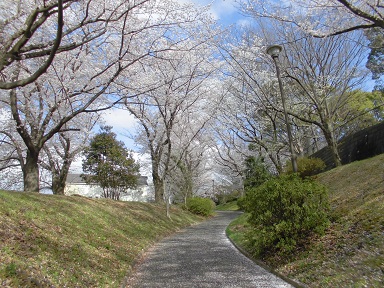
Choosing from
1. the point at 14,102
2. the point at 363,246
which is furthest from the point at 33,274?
the point at 14,102

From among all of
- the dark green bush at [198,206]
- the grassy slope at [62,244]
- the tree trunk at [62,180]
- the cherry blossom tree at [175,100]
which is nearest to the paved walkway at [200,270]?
the grassy slope at [62,244]

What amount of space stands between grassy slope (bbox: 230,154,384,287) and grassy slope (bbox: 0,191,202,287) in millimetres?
3281

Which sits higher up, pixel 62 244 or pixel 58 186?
pixel 58 186

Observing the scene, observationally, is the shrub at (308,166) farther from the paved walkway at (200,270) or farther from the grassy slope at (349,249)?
the paved walkway at (200,270)

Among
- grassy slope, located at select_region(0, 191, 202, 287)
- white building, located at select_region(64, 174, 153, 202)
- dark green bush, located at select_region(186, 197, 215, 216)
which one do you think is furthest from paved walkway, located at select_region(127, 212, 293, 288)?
white building, located at select_region(64, 174, 153, 202)

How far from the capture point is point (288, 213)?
249 inches

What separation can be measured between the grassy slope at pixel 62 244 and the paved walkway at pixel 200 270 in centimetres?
46

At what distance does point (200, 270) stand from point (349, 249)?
2802 millimetres

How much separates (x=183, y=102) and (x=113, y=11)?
10.2 metres

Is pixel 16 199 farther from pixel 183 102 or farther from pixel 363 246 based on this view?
pixel 183 102

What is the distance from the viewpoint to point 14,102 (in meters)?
10.4

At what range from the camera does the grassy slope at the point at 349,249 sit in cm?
429

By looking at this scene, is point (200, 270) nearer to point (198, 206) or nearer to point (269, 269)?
point (269, 269)

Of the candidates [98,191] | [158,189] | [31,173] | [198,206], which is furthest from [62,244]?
[98,191]
